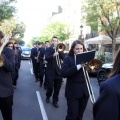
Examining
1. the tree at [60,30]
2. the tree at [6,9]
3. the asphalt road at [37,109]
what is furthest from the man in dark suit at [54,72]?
the tree at [60,30]

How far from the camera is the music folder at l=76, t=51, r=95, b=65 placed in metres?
4.26

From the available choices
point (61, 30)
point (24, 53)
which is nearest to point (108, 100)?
point (24, 53)

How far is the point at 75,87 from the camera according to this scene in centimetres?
463

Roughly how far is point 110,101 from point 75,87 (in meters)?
3.06

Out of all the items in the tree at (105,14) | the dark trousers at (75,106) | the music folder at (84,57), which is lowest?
the dark trousers at (75,106)

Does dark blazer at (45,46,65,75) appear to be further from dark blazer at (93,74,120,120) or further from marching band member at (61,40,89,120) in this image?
dark blazer at (93,74,120,120)

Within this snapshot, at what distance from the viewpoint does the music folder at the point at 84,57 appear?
4262 mm

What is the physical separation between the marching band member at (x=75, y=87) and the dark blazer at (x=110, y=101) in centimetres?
285

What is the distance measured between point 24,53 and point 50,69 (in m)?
27.4

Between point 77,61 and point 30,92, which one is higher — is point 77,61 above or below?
above

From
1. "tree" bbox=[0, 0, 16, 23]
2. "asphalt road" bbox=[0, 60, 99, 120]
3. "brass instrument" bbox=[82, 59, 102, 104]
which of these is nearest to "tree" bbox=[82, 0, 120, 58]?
"tree" bbox=[0, 0, 16, 23]

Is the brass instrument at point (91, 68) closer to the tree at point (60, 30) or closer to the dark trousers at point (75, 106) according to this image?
the dark trousers at point (75, 106)

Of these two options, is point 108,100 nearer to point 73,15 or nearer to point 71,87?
point 71,87

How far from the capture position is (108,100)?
1581 mm
